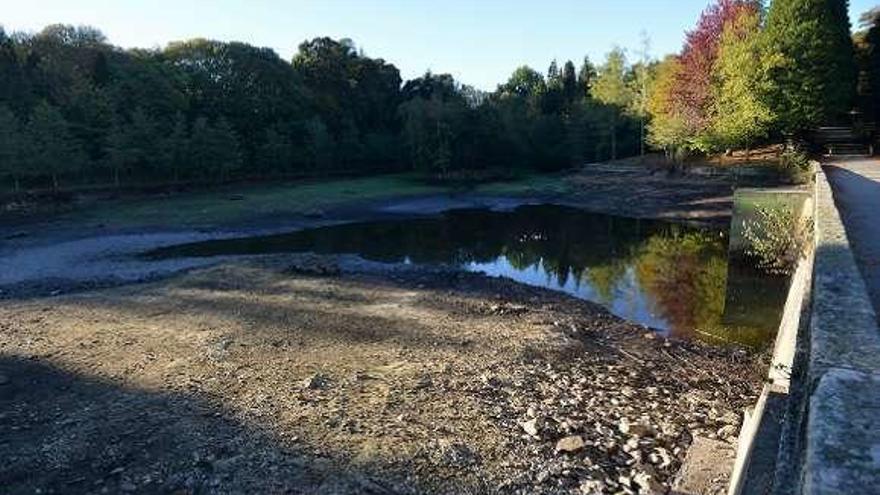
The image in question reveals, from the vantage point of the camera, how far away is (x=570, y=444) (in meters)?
9.80

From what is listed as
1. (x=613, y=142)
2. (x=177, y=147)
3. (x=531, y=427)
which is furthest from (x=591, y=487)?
(x=613, y=142)

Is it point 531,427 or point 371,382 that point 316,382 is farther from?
point 531,427

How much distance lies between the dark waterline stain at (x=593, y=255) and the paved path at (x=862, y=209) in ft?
11.5

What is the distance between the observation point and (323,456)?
31.3ft

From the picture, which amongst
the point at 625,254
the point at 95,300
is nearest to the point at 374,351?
the point at 95,300

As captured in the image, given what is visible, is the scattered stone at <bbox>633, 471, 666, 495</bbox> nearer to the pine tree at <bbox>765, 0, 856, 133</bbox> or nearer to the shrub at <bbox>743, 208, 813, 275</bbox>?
the shrub at <bbox>743, 208, 813, 275</bbox>

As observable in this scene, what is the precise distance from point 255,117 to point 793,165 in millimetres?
50896

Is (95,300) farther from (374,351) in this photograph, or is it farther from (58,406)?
(374,351)

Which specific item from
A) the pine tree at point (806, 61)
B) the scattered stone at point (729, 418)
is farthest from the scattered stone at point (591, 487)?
the pine tree at point (806, 61)

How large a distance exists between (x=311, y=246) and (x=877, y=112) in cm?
4398

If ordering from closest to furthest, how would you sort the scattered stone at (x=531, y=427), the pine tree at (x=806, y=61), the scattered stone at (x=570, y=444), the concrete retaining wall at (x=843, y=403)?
the concrete retaining wall at (x=843, y=403), the scattered stone at (x=570, y=444), the scattered stone at (x=531, y=427), the pine tree at (x=806, y=61)

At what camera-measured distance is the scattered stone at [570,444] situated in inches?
383

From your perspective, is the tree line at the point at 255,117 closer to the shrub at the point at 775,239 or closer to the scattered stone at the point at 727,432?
the shrub at the point at 775,239

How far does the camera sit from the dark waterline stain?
19672 millimetres
